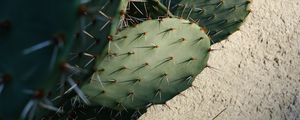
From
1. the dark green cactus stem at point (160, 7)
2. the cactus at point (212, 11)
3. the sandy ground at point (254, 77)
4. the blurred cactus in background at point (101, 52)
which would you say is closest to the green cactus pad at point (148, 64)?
the blurred cactus in background at point (101, 52)

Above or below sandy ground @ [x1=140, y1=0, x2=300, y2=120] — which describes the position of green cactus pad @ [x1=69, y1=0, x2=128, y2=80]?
above

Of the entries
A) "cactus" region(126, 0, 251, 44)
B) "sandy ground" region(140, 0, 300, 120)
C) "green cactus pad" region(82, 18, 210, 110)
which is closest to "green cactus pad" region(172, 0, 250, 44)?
"cactus" region(126, 0, 251, 44)

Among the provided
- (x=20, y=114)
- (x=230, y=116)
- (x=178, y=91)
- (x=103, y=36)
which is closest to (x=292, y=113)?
(x=230, y=116)

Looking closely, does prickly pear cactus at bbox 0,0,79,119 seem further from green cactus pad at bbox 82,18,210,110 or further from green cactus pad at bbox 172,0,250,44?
green cactus pad at bbox 172,0,250,44

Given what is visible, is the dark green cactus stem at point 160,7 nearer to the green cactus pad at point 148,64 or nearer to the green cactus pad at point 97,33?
the green cactus pad at point 148,64

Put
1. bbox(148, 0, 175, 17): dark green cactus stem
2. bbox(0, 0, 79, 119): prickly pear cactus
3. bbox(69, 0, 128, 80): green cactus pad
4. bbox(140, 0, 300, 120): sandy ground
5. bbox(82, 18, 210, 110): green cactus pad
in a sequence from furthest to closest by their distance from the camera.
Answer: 1. bbox(140, 0, 300, 120): sandy ground
2. bbox(148, 0, 175, 17): dark green cactus stem
3. bbox(82, 18, 210, 110): green cactus pad
4. bbox(69, 0, 128, 80): green cactus pad
5. bbox(0, 0, 79, 119): prickly pear cactus

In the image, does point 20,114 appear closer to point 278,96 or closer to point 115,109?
point 115,109

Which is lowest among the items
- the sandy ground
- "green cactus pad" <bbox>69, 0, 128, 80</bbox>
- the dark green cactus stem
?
the sandy ground
